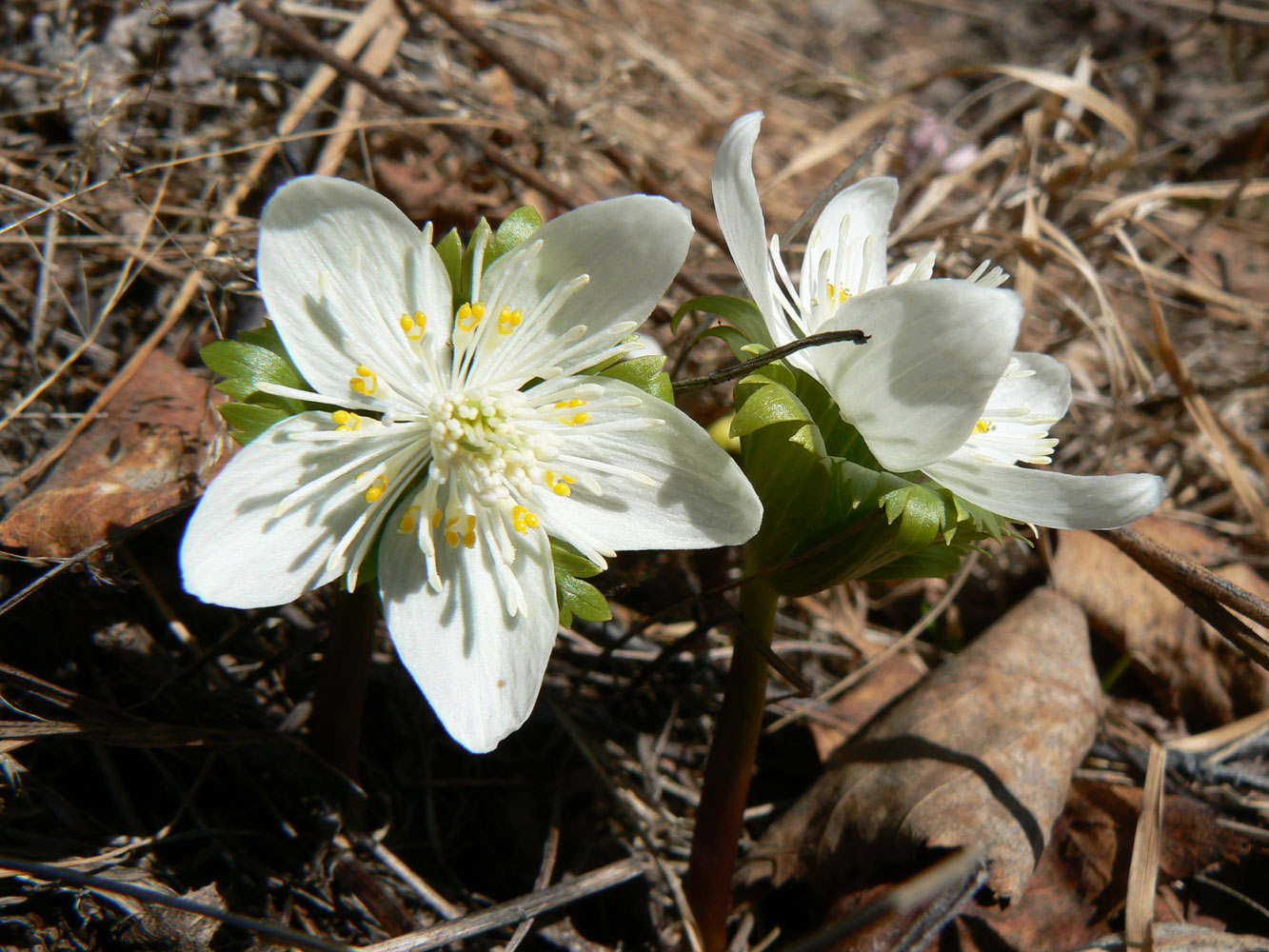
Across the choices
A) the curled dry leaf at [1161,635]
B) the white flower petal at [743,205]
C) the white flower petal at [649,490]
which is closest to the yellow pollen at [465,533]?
the white flower petal at [649,490]

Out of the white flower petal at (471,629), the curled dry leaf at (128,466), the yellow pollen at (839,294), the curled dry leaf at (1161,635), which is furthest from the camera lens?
Result: the curled dry leaf at (1161,635)

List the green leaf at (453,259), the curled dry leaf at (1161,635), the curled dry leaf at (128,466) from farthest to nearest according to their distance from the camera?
the curled dry leaf at (1161,635) → the curled dry leaf at (128,466) → the green leaf at (453,259)

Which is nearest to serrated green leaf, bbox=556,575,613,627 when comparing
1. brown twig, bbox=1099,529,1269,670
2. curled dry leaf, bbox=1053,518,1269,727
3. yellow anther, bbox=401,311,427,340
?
yellow anther, bbox=401,311,427,340

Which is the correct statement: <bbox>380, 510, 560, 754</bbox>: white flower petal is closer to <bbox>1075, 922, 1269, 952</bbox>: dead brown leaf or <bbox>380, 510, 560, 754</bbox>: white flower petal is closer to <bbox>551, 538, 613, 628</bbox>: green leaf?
<bbox>551, 538, 613, 628</bbox>: green leaf

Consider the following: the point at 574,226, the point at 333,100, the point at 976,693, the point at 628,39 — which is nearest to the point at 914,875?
the point at 976,693

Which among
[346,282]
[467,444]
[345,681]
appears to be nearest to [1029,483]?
[467,444]

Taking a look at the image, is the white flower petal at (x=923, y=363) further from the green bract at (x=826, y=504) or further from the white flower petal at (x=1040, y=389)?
the white flower petal at (x=1040, y=389)

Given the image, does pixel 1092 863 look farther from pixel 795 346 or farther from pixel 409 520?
pixel 409 520

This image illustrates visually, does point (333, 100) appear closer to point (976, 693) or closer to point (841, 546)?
point (841, 546)
